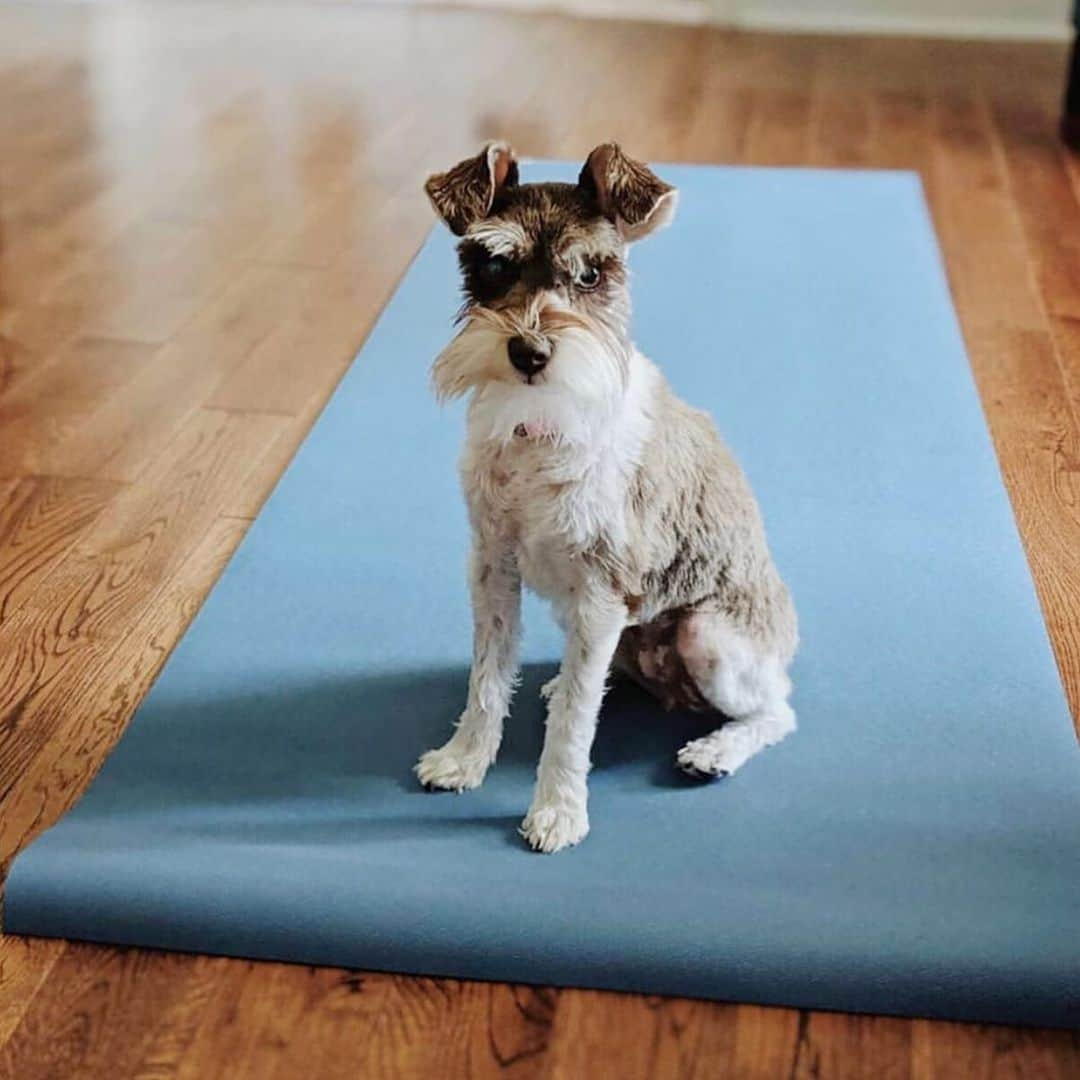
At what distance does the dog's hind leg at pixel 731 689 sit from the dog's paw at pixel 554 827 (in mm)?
201

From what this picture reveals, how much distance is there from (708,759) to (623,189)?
2.57ft

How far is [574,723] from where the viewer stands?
2041 millimetres

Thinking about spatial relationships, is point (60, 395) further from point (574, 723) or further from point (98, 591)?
point (574, 723)

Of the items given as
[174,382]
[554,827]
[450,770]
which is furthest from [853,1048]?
[174,382]

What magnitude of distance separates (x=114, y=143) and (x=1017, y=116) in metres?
3.12

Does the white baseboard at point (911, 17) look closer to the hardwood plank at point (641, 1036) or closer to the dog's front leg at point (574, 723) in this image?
the dog's front leg at point (574, 723)

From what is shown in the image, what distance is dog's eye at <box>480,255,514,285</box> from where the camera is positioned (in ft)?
6.12

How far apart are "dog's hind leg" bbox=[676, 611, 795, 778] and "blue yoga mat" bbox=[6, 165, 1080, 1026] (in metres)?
0.03

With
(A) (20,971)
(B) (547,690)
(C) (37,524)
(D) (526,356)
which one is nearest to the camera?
(D) (526,356)

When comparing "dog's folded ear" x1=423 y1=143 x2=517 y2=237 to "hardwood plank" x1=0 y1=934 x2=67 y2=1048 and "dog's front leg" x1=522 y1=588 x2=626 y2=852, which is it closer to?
"dog's front leg" x1=522 y1=588 x2=626 y2=852

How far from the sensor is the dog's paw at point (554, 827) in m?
2.05

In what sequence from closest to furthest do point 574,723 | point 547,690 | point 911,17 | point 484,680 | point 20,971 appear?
1. point 20,971
2. point 574,723
3. point 484,680
4. point 547,690
5. point 911,17

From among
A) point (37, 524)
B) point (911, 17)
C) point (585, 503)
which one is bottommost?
point (911, 17)

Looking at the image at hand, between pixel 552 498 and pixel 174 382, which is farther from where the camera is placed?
pixel 174 382
